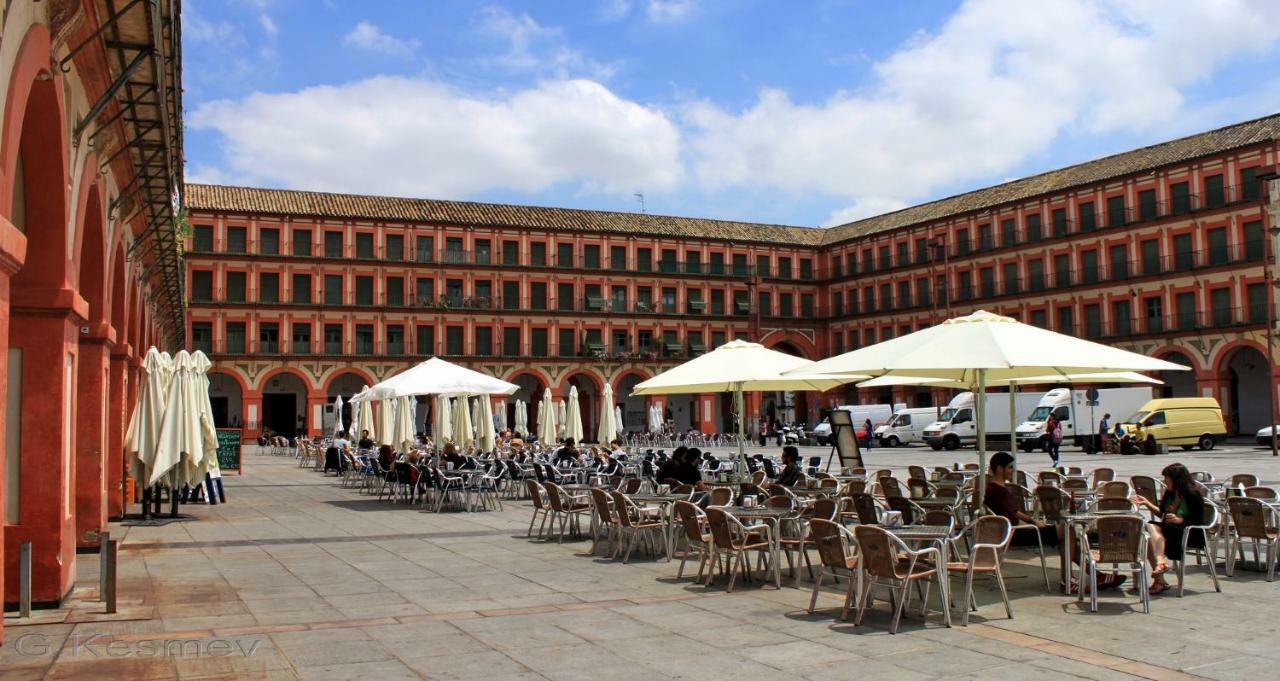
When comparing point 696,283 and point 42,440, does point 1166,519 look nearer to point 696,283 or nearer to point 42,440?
point 42,440

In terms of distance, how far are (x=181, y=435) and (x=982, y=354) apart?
406 inches

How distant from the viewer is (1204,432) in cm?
3288

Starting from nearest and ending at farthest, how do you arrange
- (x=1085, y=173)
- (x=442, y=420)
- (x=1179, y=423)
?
(x=442, y=420) < (x=1179, y=423) < (x=1085, y=173)

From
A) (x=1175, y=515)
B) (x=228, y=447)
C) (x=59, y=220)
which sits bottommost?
(x=1175, y=515)

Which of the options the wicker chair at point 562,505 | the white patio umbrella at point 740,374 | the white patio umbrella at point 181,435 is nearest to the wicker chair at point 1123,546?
the white patio umbrella at point 740,374

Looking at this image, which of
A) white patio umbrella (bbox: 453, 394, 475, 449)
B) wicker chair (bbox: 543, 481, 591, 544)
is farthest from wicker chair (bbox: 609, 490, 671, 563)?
white patio umbrella (bbox: 453, 394, 475, 449)

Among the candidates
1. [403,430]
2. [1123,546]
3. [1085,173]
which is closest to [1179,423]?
[1085,173]

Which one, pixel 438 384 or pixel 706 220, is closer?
pixel 438 384

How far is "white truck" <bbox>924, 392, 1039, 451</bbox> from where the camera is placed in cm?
3650

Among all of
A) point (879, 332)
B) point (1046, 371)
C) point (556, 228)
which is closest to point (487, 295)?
point (556, 228)

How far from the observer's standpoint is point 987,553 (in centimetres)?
763

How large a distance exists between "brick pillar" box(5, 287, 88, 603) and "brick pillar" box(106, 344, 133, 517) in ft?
17.4

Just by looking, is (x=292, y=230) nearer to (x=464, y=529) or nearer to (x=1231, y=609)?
(x=464, y=529)

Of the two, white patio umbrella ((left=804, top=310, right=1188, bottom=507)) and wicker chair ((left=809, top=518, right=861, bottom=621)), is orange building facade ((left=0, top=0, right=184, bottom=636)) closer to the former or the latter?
wicker chair ((left=809, top=518, right=861, bottom=621))
